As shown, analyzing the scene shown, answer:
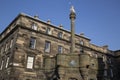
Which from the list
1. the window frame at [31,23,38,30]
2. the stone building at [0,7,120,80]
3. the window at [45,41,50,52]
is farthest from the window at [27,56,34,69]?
the window frame at [31,23,38,30]

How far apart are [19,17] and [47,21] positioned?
583cm

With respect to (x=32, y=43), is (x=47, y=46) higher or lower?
lower

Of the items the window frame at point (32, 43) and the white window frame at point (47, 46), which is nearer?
the window frame at point (32, 43)

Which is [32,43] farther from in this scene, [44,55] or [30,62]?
[30,62]

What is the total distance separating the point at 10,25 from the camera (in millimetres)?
30531

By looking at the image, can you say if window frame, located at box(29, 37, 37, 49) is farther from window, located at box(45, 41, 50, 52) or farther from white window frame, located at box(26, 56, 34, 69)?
window, located at box(45, 41, 50, 52)

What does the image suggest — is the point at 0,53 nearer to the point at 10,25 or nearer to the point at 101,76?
the point at 10,25

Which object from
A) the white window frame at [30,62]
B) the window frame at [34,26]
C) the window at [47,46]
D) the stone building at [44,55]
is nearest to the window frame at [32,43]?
the stone building at [44,55]

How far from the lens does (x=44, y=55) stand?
26844 mm

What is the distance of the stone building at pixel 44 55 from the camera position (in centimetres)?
1995

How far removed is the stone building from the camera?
19953 millimetres

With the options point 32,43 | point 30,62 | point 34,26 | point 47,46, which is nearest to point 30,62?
point 30,62

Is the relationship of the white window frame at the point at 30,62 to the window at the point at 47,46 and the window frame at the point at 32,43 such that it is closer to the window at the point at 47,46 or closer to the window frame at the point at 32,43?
the window frame at the point at 32,43

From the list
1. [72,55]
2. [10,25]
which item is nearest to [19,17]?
[10,25]
